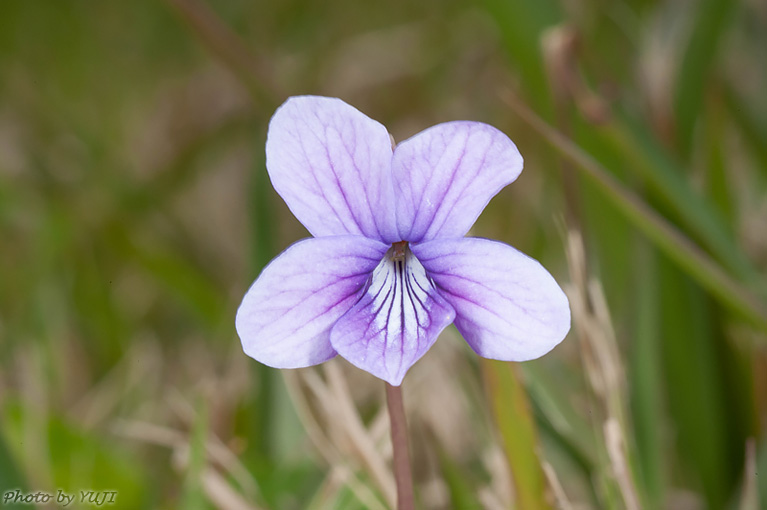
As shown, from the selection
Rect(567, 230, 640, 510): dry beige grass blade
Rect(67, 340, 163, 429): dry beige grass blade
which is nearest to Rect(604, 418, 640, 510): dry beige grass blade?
Rect(567, 230, 640, 510): dry beige grass blade

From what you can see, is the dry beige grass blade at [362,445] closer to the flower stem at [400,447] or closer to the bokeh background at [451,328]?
the bokeh background at [451,328]

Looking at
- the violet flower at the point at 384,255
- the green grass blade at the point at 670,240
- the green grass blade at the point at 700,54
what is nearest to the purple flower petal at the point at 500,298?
the violet flower at the point at 384,255

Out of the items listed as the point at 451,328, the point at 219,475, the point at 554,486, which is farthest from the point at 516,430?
the point at 219,475

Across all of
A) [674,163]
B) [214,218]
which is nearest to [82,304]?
[214,218]

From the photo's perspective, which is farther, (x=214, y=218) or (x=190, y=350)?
(x=214, y=218)

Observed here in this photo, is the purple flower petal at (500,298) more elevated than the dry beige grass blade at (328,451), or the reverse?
the purple flower petal at (500,298)

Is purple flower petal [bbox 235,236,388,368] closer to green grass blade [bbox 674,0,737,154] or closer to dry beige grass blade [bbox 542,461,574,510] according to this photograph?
dry beige grass blade [bbox 542,461,574,510]

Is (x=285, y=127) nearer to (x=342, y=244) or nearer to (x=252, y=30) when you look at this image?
(x=342, y=244)
